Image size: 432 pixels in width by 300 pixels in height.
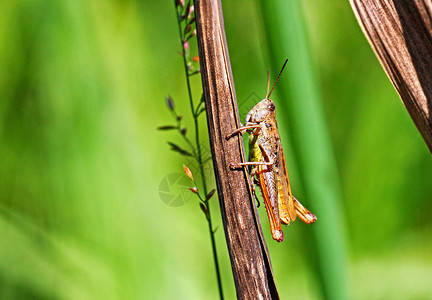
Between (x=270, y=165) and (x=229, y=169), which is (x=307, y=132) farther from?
(x=270, y=165)

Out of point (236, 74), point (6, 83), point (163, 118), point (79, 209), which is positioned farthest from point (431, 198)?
point (6, 83)

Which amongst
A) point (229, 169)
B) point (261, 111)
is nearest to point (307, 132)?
point (229, 169)

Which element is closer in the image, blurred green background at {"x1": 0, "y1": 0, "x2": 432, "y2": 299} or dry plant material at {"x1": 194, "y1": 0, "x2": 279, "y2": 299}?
dry plant material at {"x1": 194, "y1": 0, "x2": 279, "y2": 299}

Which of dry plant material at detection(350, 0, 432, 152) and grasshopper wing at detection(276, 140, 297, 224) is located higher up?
dry plant material at detection(350, 0, 432, 152)

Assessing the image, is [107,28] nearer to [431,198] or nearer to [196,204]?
[196,204]

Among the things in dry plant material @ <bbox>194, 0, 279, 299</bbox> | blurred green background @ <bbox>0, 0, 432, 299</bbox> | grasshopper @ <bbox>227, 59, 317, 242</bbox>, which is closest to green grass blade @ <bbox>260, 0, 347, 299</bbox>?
dry plant material @ <bbox>194, 0, 279, 299</bbox>

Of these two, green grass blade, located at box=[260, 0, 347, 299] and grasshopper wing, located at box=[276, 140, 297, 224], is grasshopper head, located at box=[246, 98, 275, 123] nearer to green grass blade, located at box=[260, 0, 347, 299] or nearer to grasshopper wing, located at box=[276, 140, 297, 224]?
grasshopper wing, located at box=[276, 140, 297, 224]
